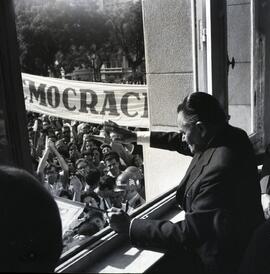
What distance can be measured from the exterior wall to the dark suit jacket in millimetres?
1384

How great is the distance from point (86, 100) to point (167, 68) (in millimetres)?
2846

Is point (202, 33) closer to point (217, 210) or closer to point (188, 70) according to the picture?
point (188, 70)

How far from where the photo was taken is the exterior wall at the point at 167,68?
10.00 feet

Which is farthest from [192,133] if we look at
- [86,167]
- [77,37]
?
[77,37]

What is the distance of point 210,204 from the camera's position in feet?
5.26

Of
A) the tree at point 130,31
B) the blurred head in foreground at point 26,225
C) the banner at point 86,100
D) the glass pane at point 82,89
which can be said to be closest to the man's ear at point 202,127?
the blurred head in foreground at point 26,225

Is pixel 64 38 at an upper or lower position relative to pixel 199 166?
upper

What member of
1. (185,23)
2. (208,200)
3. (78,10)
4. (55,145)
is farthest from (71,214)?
(78,10)

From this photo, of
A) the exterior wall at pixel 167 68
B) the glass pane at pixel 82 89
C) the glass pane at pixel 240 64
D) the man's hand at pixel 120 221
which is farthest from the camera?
the glass pane at pixel 82 89

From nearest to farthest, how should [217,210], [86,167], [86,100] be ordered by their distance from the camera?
1. [217,210]
2. [86,167]
3. [86,100]

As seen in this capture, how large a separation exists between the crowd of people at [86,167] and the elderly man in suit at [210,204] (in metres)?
0.32

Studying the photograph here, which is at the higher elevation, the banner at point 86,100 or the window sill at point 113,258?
the banner at point 86,100

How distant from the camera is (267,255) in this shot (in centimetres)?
198

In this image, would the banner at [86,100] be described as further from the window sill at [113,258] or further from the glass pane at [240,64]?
the window sill at [113,258]
